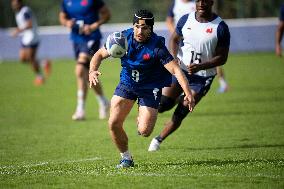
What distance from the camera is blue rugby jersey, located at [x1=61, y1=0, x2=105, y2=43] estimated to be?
17.3m

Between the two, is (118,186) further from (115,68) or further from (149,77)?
(115,68)

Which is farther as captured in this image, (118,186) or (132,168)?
(132,168)

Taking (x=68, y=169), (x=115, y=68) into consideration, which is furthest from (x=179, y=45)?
(x=115, y=68)

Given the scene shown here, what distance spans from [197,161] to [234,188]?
2107 mm

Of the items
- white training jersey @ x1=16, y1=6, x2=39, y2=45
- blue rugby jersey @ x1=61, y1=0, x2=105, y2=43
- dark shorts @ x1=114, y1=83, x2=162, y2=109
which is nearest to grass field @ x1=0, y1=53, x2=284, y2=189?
dark shorts @ x1=114, y1=83, x2=162, y2=109

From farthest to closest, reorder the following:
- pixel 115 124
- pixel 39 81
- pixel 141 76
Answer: pixel 39 81
pixel 141 76
pixel 115 124

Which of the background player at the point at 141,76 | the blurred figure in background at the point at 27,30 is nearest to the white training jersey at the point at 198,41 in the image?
the background player at the point at 141,76

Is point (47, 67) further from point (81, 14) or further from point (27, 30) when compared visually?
point (81, 14)

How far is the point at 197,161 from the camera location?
1112cm

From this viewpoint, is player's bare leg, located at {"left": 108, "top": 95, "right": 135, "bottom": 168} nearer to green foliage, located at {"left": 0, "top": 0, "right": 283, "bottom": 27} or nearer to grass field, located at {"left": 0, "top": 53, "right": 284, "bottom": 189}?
grass field, located at {"left": 0, "top": 53, "right": 284, "bottom": 189}

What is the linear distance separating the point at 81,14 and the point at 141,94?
22.6 ft

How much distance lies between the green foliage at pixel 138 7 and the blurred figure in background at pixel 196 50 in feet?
75.8

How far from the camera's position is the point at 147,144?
13.3 m

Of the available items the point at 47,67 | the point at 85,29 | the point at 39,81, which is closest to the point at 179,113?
the point at 85,29
